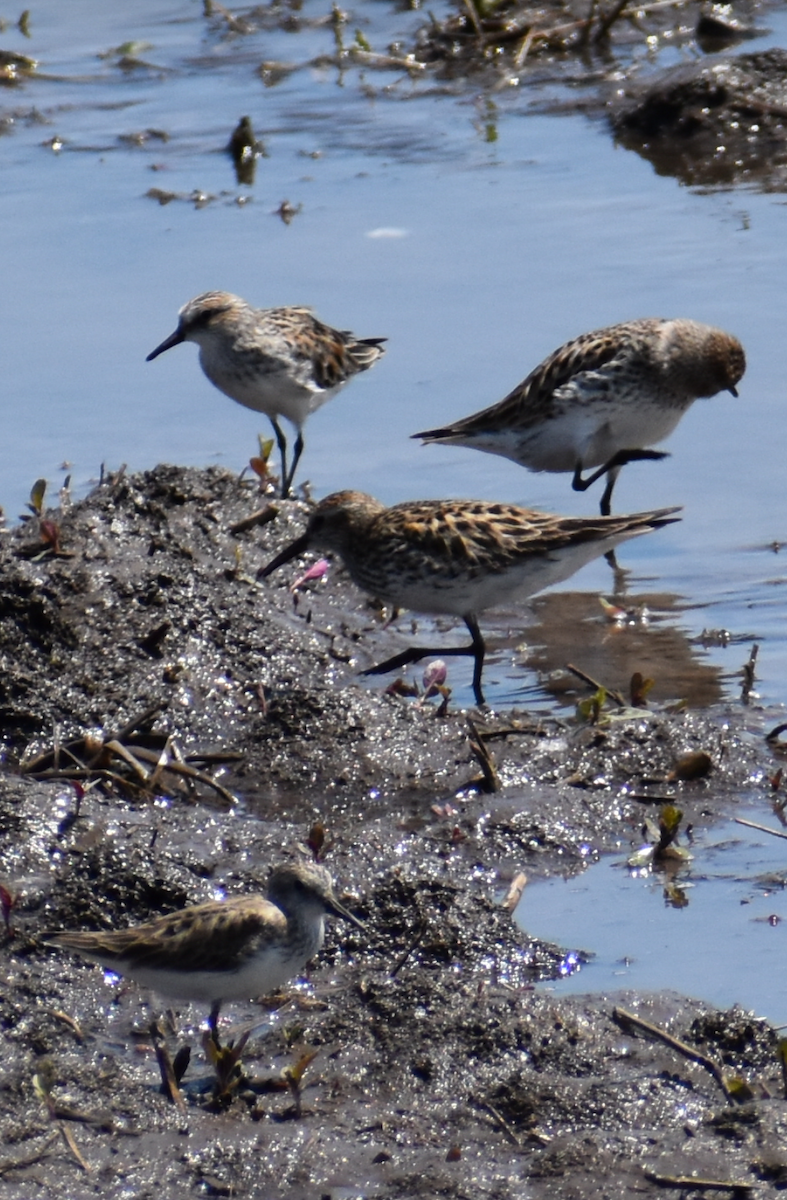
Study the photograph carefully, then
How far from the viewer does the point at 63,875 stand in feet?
16.1

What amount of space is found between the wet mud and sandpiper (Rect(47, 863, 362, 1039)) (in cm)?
17

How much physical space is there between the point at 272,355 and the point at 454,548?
10.1 feet

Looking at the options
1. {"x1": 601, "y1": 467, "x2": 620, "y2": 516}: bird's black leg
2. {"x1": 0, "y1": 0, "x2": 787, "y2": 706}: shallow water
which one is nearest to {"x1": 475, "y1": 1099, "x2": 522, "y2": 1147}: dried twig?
{"x1": 0, "y1": 0, "x2": 787, "y2": 706}: shallow water

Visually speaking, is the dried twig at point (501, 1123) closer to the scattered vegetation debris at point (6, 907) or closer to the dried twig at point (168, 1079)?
the dried twig at point (168, 1079)

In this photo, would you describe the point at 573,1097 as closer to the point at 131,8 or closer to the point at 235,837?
the point at 235,837

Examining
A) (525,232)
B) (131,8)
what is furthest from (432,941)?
(131,8)

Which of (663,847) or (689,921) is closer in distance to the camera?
(689,921)

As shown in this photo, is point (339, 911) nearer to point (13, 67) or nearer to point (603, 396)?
point (603, 396)

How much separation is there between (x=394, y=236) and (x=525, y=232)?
2.61 feet

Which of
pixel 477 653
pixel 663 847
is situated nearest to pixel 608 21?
pixel 477 653

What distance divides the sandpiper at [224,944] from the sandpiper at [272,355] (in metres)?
5.01

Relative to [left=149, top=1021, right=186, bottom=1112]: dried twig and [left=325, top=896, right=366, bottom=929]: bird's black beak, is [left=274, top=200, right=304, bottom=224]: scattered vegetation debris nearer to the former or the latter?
[left=325, top=896, right=366, bottom=929]: bird's black beak

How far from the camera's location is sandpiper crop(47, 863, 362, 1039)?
4.25 metres

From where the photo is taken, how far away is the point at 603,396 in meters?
8.77
